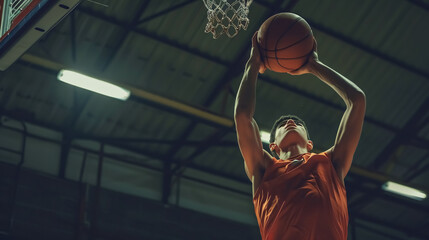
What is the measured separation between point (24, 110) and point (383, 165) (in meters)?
7.44

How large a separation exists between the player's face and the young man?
0.26 feet

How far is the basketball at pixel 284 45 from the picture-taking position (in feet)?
12.8

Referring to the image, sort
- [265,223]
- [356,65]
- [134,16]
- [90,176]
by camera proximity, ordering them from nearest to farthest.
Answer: [265,223], [134,16], [356,65], [90,176]

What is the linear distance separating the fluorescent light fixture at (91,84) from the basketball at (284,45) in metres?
6.08

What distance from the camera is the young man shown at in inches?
131

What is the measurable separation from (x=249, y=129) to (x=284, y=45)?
61 centimetres

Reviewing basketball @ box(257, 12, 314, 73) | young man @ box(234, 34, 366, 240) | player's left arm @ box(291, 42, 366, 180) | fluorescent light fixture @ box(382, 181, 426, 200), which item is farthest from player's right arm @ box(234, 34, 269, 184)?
fluorescent light fixture @ box(382, 181, 426, 200)

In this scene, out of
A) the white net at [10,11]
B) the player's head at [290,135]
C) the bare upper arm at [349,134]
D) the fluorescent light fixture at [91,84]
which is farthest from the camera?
the fluorescent light fixture at [91,84]

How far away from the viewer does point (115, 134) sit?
1270 centimetres

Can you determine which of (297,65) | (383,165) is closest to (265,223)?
(297,65)

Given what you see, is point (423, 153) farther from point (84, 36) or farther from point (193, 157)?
point (84, 36)

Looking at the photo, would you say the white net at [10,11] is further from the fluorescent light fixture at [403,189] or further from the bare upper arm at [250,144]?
the fluorescent light fixture at [403,189]

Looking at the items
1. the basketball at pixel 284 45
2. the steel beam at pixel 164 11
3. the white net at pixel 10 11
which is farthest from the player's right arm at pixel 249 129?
the steel beam at pixel 164 11

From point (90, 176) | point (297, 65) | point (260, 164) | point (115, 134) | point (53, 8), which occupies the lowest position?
point (260, 164)
